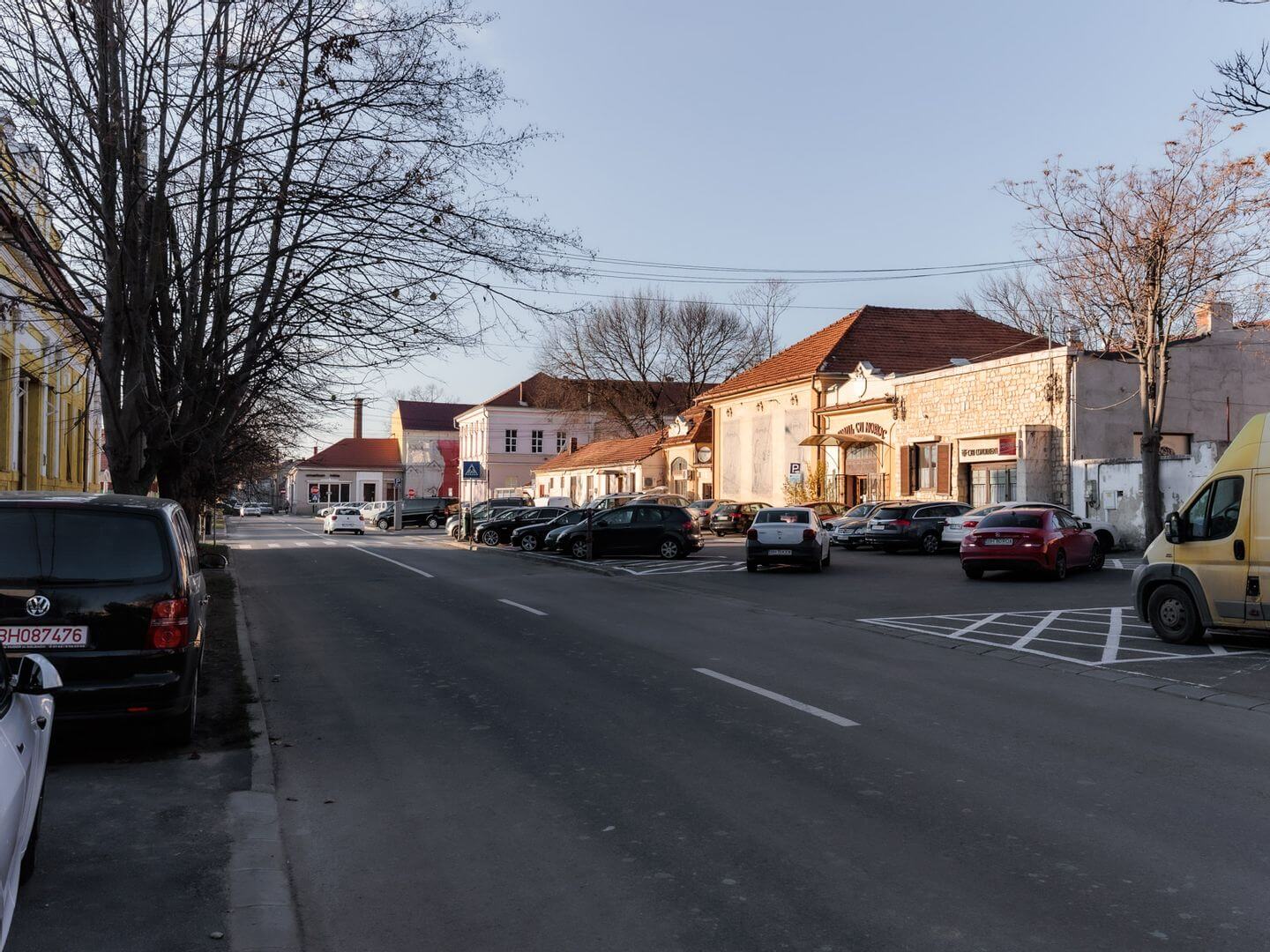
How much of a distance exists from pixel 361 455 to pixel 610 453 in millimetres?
44322

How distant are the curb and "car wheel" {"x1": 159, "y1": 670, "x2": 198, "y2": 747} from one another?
540 millimetres

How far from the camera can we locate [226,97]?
11.7 meters

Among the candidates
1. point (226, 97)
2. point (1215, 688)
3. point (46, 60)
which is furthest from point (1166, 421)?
point (46, 60)

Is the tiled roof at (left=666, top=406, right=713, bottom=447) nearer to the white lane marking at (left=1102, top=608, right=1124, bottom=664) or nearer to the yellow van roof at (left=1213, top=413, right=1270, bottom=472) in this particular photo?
the white lane marking at (left=1102, top=608, right=1124, bottom=664)

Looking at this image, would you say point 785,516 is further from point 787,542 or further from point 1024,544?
point 1024,544

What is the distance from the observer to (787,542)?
2392cm

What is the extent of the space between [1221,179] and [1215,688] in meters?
18.0

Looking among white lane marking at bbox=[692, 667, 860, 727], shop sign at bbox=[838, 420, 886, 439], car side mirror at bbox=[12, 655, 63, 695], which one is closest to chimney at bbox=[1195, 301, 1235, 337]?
shop sign at bbox=[838, 420, 886, 439]

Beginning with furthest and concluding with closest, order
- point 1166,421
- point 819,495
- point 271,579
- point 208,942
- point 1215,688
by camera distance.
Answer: point 819,495, point 1166,421, point 271,579, point 1215,688, point 208,942

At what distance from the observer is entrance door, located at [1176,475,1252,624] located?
1131 cm

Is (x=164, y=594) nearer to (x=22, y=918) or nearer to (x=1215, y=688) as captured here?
(x=22, y=918)

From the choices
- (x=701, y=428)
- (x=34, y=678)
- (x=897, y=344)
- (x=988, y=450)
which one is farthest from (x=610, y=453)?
(x=34, y=678)

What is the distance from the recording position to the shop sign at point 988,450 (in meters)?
31.8

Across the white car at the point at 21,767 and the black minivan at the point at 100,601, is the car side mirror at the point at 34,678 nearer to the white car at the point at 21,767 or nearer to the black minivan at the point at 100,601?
the white car at the point at 21,767
